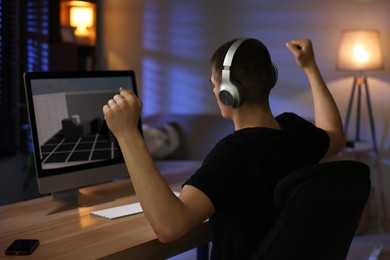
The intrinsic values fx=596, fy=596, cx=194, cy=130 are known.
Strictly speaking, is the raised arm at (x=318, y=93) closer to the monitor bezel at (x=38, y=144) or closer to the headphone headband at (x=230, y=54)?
the headphone headband at (x=230, y=54)

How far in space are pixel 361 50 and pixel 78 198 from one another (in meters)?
2.73

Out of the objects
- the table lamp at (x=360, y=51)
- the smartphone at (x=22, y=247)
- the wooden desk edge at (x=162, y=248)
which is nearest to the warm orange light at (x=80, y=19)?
the table lamp at (x=360, y=51)

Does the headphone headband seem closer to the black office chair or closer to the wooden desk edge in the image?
the black office chair

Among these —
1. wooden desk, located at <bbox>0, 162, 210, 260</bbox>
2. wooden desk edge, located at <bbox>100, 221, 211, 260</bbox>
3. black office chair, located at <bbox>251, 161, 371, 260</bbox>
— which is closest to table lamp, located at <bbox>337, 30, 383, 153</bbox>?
wooden desk, located at <bbox>0, 162, 210, 260</bbox>

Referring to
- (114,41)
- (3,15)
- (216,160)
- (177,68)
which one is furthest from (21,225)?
(114,41)

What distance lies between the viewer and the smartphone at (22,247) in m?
1.44

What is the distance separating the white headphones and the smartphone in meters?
0.59

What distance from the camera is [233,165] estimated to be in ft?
4.37

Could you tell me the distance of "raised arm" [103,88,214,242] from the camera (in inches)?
49.7

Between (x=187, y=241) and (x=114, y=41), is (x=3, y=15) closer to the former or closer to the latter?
(x=114, y=41)

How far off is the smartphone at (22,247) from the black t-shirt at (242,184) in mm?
440

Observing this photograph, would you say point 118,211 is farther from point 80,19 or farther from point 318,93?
point 80,19

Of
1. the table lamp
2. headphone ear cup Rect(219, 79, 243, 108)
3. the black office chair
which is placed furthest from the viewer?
the table lamp

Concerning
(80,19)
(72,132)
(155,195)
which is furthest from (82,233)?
(80,19)
